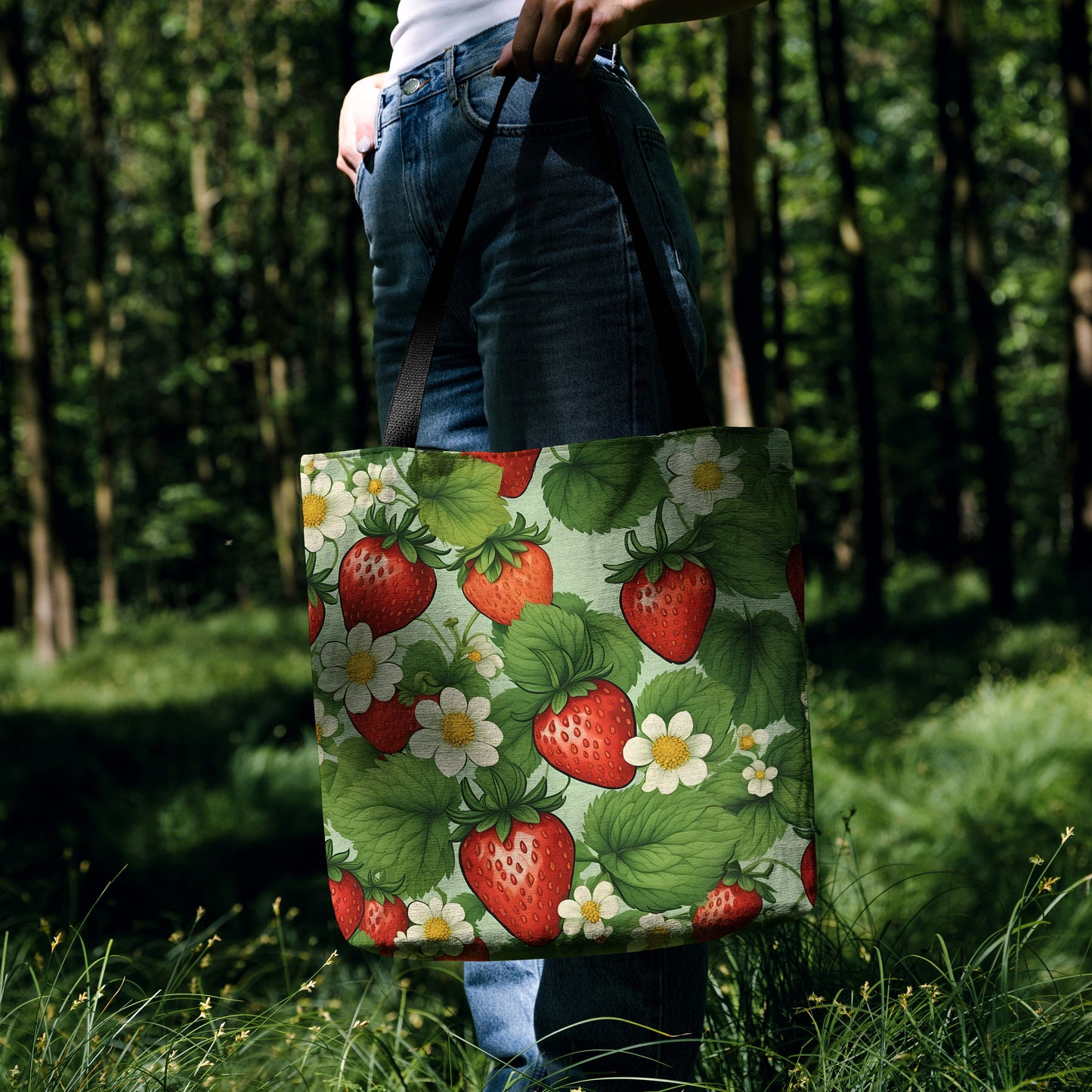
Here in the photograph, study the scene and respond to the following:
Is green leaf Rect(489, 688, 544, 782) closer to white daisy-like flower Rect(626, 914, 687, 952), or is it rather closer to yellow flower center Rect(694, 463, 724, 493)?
white daisy-like flower Rect(626, 914, 687, 952)

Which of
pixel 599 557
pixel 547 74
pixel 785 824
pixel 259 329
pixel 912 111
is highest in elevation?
pixel 912 111

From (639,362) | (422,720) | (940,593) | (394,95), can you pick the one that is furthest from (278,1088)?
(940,593)

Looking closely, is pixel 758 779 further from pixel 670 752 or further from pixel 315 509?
pixel 315 509

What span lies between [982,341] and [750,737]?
9.98m

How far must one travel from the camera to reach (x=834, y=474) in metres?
17.9

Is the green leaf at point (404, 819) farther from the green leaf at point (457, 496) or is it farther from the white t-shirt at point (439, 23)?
the white t-shirt at point (439, 23)

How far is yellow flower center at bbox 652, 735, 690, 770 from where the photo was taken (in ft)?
3.63

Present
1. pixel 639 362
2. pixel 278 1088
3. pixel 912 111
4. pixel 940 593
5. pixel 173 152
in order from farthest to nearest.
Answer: pixel 173 152 → pixel 912 111 → pixel 940 593 → pixel 278 1088 → pixel 639 362

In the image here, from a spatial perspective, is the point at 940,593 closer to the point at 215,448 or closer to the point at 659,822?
the point at 659,822

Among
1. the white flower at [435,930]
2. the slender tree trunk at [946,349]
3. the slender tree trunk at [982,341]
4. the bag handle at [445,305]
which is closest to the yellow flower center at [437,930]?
the white flower at [435,930]

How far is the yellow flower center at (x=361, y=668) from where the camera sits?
1.18 m

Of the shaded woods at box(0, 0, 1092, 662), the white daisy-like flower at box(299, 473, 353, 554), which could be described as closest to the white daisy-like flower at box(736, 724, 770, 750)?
the white daisy-like flower at box(299, 473, 353, 554)

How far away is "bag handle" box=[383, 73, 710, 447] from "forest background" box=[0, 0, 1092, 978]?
2.14 meters

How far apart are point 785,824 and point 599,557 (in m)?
0.38
